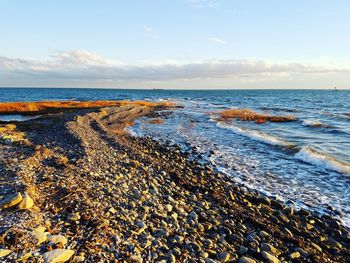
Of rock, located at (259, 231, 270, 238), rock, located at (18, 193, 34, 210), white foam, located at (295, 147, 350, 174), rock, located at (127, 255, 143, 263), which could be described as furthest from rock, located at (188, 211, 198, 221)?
white foam, located at (295, 147, 350, 174)

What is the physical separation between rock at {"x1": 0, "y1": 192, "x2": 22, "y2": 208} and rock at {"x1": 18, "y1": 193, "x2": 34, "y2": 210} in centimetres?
11

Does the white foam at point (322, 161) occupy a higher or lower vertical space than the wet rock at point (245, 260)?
lower

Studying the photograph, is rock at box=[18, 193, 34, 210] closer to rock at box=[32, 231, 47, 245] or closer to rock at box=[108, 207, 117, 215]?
rock at box=[32, 231, 47, 245]

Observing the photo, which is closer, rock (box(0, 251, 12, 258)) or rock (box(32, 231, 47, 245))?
rock (box(0, 251, 12, 258))

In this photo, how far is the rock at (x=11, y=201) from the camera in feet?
22.9

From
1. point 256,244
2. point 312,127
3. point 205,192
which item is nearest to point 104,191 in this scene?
point 205,192

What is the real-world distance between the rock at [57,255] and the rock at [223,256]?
128 inches

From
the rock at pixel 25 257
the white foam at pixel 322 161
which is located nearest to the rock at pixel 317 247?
the rock at pixel 25 257

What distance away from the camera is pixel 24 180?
9008 millimetres

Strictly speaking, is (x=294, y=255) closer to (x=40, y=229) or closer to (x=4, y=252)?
(x=40, y=229)

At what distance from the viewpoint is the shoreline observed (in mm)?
6215

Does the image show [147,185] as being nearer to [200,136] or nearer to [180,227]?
[180,227]

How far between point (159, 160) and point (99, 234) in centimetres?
979

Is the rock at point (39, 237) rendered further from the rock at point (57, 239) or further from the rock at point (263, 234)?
the rock at point (263, 234)
